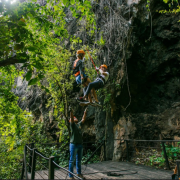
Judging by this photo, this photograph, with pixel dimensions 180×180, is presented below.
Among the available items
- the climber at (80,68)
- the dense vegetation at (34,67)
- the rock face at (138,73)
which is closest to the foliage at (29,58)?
the dense vegetation at (34,67)

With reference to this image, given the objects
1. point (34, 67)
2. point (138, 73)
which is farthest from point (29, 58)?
point (138, 73)

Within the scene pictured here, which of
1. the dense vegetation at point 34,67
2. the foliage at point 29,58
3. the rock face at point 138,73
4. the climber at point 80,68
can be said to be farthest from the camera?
the rock face at point 138,73

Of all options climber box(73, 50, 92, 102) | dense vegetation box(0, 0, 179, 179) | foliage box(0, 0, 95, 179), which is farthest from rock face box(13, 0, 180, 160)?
climber box(73, 50, 92, 102)

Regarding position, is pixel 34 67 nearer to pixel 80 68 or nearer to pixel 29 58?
pixel 80 68

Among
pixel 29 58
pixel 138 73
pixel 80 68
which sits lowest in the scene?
pixel 29 58

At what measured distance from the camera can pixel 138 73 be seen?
296 inches

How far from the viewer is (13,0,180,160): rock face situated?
6.83 metres

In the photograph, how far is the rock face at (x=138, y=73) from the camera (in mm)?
6832

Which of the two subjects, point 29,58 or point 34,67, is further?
point 34,67

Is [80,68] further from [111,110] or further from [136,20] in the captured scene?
[136,20]

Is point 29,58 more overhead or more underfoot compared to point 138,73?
more underfoot

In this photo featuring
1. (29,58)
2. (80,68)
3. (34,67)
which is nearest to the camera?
(29,58)

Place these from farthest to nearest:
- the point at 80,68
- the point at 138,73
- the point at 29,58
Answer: the point at 138,73 < the point at 80,68 < the point at 29,58

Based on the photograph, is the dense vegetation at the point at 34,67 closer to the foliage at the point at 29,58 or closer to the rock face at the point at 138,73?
the foliage at the point at 29,58
